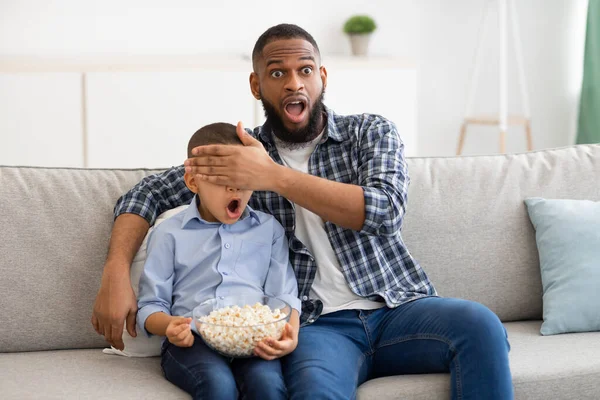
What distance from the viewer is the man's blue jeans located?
1.73 m

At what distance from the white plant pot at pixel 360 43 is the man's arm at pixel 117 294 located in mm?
2801

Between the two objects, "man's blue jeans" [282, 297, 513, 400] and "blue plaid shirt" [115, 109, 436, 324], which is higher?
"blue plaid shirt" [115, 109, 436, 324]

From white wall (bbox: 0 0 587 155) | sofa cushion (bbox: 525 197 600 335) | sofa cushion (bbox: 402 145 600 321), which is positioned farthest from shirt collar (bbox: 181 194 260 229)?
white wall (bbox: 0 0 587 155)

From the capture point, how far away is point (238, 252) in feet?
6.42

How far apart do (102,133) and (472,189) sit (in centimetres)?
225

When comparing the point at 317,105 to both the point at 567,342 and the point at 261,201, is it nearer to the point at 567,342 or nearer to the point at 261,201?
the point at 261,201

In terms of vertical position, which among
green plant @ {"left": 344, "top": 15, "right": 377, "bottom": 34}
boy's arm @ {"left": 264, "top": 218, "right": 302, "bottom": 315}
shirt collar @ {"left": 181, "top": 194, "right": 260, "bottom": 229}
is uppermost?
green plant @ {"left": 344, "top": 15, "right": 377, "bottom": 34}

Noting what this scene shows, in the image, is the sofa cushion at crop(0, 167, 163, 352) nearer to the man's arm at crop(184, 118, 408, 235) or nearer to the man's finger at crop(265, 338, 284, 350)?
the man's arm at crop(184, 118, 408, 235)

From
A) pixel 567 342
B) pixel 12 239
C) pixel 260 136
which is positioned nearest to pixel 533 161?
pixel 567 342

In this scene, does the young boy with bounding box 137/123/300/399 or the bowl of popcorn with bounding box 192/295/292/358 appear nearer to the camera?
the bowl of popcorn with bounding box 192/295/292/358

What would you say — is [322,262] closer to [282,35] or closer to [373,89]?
[282,35]

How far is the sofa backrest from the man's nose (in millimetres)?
426

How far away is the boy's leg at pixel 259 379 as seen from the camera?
169 cm

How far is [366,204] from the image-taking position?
193 cm
